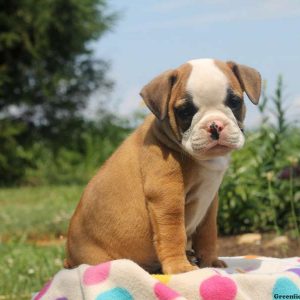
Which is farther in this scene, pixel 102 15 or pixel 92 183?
pixel 102 15

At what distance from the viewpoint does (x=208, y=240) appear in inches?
118

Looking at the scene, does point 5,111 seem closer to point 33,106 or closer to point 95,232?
point 33,106

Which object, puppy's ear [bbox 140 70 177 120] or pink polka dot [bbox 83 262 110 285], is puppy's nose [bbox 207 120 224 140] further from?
pink polka dot [bbox 83 262 110 285]

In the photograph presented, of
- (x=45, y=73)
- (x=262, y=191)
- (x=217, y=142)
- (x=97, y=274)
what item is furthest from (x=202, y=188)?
(x=45, y=73)

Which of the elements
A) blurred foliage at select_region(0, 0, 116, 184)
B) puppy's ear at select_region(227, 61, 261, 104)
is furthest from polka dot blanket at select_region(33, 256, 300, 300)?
blurred foliage at select_region(0, 0, 116, 184)

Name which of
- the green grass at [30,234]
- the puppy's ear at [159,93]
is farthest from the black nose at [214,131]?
the green grass at [30,234]

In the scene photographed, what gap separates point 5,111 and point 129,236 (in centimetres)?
1081

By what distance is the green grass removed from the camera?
4.41m

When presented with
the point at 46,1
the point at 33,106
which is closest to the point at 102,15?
the point at 46,1

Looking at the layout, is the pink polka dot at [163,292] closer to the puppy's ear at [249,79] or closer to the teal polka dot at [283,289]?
the teal polka dot at [283,289]

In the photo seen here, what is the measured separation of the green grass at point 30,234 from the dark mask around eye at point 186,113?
193cm

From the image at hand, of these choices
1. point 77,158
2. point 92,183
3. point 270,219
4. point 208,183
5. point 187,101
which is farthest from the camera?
point 77,158

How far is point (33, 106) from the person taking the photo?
13445mm

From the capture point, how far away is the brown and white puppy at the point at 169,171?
2547mm
